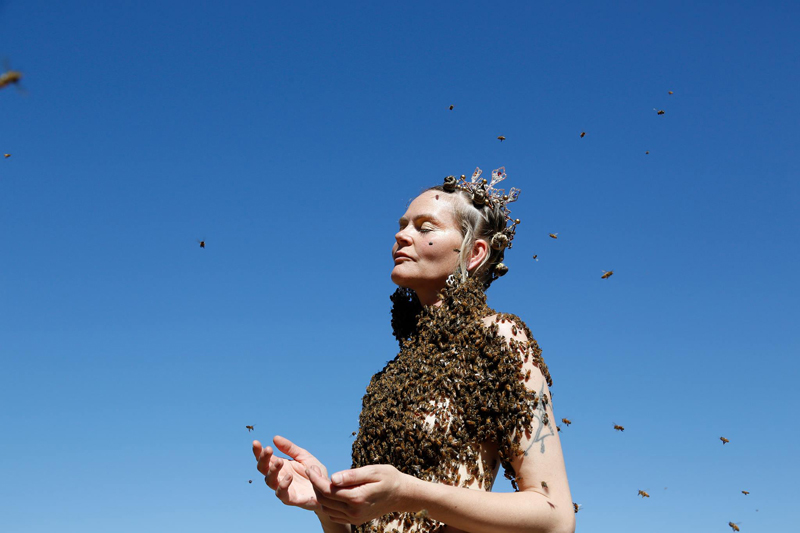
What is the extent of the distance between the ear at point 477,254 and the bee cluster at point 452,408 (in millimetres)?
634

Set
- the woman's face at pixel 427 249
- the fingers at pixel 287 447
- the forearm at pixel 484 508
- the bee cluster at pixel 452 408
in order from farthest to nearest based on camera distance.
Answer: the woman's face at pixel 427 249 → the fingers at pixel 287 447 → the bee cluster at pixel 452 408 → the forearm at pixel 484 508

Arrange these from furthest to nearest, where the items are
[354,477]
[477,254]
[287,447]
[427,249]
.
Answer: [477,254]
[427,249]
[287,447]
[354,477]

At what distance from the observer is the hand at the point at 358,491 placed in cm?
465

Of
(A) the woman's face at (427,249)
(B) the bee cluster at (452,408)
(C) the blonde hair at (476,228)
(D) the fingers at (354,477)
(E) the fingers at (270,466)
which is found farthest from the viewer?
(C) the blonde hair at (476,228)

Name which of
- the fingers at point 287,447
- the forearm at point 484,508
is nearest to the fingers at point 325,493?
the forearm at point 484,508

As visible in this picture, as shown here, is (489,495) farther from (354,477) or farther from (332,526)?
(332,526)

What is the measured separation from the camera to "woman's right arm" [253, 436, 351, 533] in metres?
5.88

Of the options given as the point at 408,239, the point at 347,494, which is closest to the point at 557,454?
the point at 347,494

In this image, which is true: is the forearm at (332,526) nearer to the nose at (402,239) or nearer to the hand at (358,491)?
the hand at (358,491)

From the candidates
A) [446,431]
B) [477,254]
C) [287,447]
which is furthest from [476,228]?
[287,447]

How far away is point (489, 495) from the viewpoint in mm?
5352

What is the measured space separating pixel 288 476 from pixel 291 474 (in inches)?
4.5

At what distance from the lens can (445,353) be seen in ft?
21.4

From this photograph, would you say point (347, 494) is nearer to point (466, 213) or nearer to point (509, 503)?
point (509, 503)
